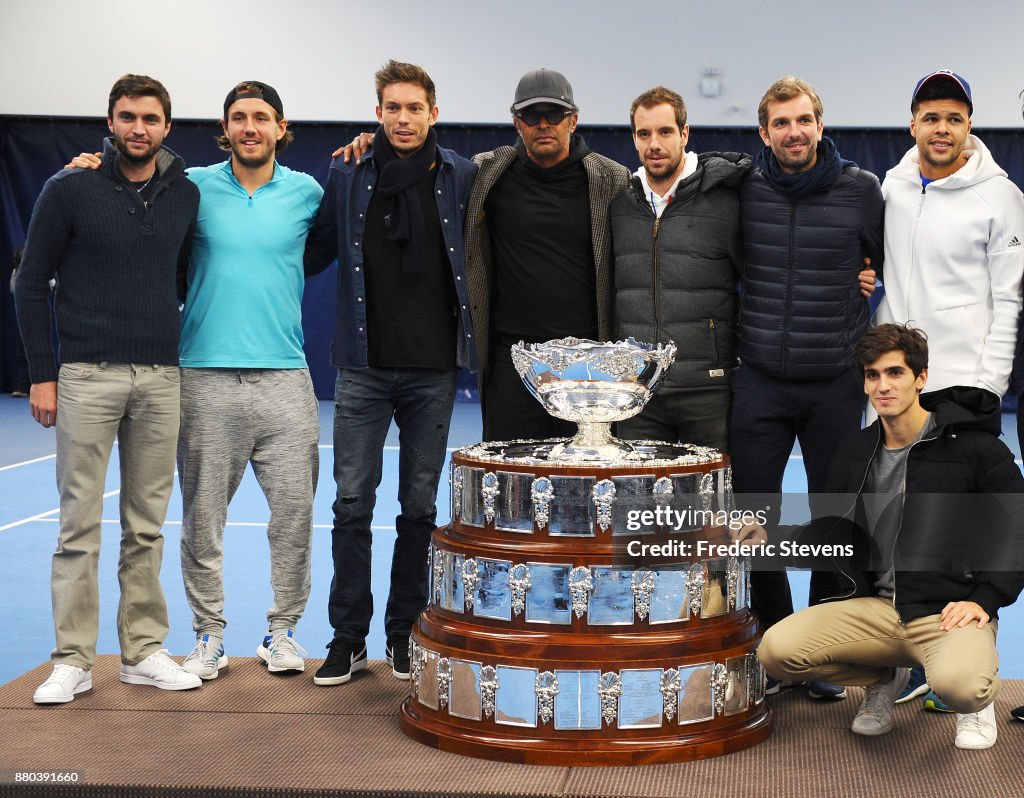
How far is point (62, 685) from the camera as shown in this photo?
389 cm

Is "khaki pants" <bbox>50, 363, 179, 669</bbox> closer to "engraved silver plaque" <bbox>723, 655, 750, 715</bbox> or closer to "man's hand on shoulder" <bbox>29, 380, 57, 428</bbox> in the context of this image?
"man's hand on shoulder" <bbox>29, 380, 57, 428</bbox>

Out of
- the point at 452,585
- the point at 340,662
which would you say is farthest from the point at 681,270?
the point at 340,662

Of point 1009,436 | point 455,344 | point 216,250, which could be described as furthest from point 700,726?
point 1009,436

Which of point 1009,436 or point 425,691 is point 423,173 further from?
point 1009,436

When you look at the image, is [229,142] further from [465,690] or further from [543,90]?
[465,690]

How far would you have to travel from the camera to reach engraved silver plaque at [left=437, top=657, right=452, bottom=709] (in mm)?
3492

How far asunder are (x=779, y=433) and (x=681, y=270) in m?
0.62

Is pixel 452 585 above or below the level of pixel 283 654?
above

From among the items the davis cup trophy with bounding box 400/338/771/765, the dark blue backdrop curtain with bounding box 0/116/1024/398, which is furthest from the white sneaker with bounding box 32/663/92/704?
the dark blue backdrop curtain with bounding box 0/116/1024/398

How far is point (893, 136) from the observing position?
13.7m

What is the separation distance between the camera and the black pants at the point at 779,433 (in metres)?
3.94

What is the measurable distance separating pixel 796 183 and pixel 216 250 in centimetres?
191

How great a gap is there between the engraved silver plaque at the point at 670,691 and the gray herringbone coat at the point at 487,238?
4.10 feet

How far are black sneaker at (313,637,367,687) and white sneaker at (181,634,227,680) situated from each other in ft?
1.16
